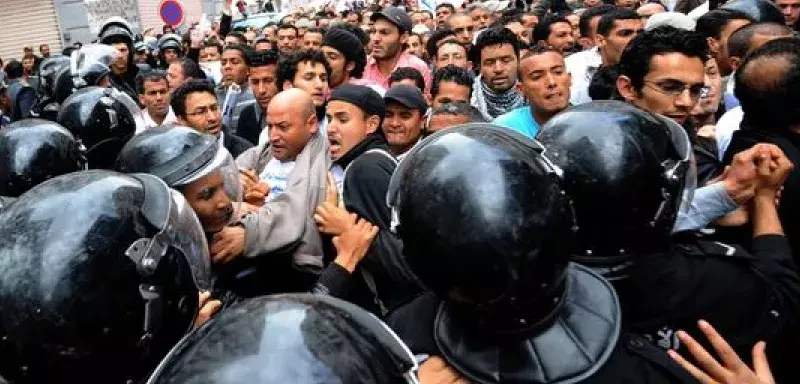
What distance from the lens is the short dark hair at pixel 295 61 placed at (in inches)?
207

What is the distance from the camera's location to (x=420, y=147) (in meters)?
1.64

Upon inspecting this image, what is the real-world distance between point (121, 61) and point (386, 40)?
8.78ft

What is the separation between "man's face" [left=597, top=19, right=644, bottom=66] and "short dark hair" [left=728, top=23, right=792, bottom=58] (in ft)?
3.65

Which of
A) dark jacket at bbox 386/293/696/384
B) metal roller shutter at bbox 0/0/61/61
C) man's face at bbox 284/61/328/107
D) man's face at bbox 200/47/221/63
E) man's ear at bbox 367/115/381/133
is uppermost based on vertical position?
dark jacket at bbox 386/293/696/384

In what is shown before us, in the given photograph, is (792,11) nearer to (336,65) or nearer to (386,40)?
(386,40)

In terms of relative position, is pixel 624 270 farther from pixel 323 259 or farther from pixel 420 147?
pixel 323 259

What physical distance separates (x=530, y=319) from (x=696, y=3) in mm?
7708

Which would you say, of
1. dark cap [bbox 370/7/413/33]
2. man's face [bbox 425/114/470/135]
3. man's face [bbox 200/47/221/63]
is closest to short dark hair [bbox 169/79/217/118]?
man's face [bbox 425/114/470/135]

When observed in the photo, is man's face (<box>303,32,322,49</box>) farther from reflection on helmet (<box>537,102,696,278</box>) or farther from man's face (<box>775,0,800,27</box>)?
reflection on helmet (<box>537,102,696,278</box>)

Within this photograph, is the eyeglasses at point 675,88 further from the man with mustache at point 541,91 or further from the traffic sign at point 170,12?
the traffic sign at point 170,12

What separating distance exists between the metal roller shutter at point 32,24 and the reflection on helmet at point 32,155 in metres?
22.0

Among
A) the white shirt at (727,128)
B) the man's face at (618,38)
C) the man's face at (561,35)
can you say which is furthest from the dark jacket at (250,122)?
the white shirt at (727,128)

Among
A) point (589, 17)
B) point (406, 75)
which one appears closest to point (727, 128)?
point (406, 75)

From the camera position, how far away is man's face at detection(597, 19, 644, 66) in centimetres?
543
